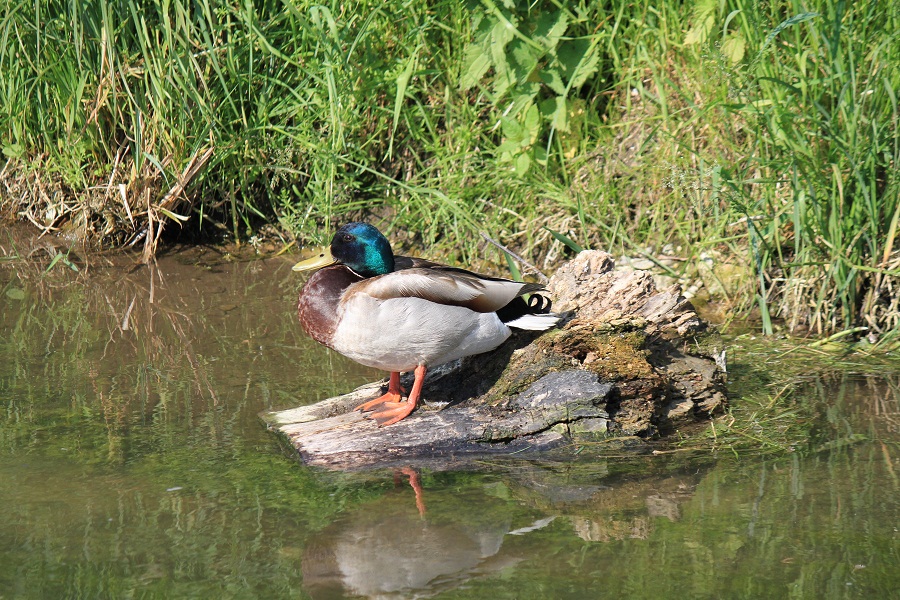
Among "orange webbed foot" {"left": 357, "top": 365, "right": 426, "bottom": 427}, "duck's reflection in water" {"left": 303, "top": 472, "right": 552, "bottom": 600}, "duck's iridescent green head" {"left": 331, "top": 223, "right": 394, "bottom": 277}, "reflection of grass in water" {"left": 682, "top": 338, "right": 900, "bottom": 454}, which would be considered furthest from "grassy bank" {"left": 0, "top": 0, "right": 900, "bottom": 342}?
"duck's reflection in water" {"left": 303, "top": 472, "right": 552, "bottom": 600}

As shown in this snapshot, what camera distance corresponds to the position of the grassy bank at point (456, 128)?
4676mm

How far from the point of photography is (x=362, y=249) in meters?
3.85

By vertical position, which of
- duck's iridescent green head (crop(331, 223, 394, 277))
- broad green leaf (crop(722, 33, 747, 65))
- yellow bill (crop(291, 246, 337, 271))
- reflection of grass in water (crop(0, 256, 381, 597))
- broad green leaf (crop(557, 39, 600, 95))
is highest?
broad green leaf (crop(722, 33, 747, 65))

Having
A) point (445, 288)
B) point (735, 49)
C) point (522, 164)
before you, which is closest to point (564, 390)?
point (445, 288)

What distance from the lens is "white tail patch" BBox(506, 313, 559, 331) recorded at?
3.71 m

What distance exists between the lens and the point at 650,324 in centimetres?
377

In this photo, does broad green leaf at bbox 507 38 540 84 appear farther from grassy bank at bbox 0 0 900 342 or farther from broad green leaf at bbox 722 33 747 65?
broad green leaf at bbox 722 33 747 65

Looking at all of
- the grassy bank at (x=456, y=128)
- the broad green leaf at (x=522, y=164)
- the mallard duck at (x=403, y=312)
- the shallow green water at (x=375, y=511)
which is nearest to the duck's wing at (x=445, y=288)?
the mallard duck at (x=403, y=312)

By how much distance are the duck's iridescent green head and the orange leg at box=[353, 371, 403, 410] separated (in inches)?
15.7

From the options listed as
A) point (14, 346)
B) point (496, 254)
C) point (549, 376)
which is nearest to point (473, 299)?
point (549, 376)

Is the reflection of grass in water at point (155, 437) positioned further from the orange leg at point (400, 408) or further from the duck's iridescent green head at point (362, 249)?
the duck's iridescent green head at point (362, 249)

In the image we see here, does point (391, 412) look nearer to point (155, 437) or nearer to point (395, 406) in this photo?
point (395, 406)

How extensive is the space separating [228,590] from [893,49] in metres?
3.46

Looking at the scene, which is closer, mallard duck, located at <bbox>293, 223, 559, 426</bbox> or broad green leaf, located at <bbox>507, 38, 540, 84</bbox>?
mallard duck, located at <bbox>293, 223, 559, 426</bbox>
